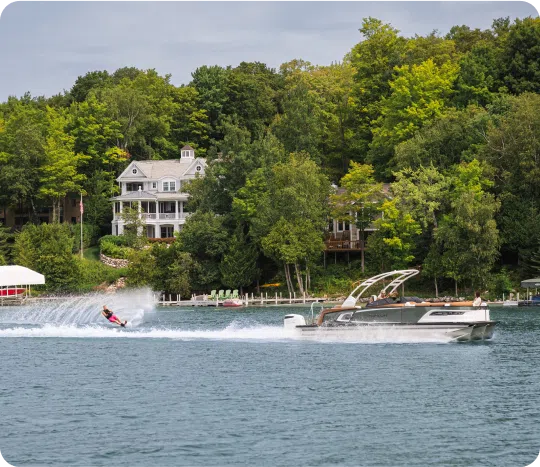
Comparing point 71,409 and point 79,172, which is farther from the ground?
point 79,172

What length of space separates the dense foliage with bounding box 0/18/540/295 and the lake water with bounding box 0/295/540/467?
27.8 metres

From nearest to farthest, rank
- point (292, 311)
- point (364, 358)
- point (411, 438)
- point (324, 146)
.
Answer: point (411, 438), point (364, 358), point (292, 311), point (324, 146)

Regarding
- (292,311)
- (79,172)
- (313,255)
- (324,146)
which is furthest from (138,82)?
(292,311)

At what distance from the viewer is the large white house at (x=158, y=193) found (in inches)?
4498

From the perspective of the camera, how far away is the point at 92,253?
10944 centimetres

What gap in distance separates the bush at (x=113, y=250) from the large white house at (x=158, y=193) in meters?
5.87

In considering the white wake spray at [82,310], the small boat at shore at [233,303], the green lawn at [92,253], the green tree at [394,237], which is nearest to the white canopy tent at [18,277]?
the white wake spray at [82,310]

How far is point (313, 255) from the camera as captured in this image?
91.0 metres

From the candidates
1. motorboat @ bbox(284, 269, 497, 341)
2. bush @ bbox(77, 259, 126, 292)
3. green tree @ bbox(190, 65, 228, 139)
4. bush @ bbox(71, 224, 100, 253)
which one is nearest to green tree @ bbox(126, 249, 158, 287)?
bush @ bbox(77, 259, 126, 292)

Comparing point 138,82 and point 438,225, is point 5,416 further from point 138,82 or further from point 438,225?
point 138,82

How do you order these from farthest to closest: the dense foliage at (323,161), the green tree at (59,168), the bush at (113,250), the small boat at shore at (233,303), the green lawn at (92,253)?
the green tree at (59,168) → the green lawn at (92,253) → the bush at (113,250) → the small boat at shore at (233,303) → the dense foliage at (323,161)

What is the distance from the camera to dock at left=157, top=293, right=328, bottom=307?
8922cm

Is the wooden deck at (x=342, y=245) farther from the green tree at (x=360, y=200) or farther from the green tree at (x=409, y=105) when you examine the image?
the green tree at (x=409, y=105)

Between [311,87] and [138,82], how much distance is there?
2362 cm
